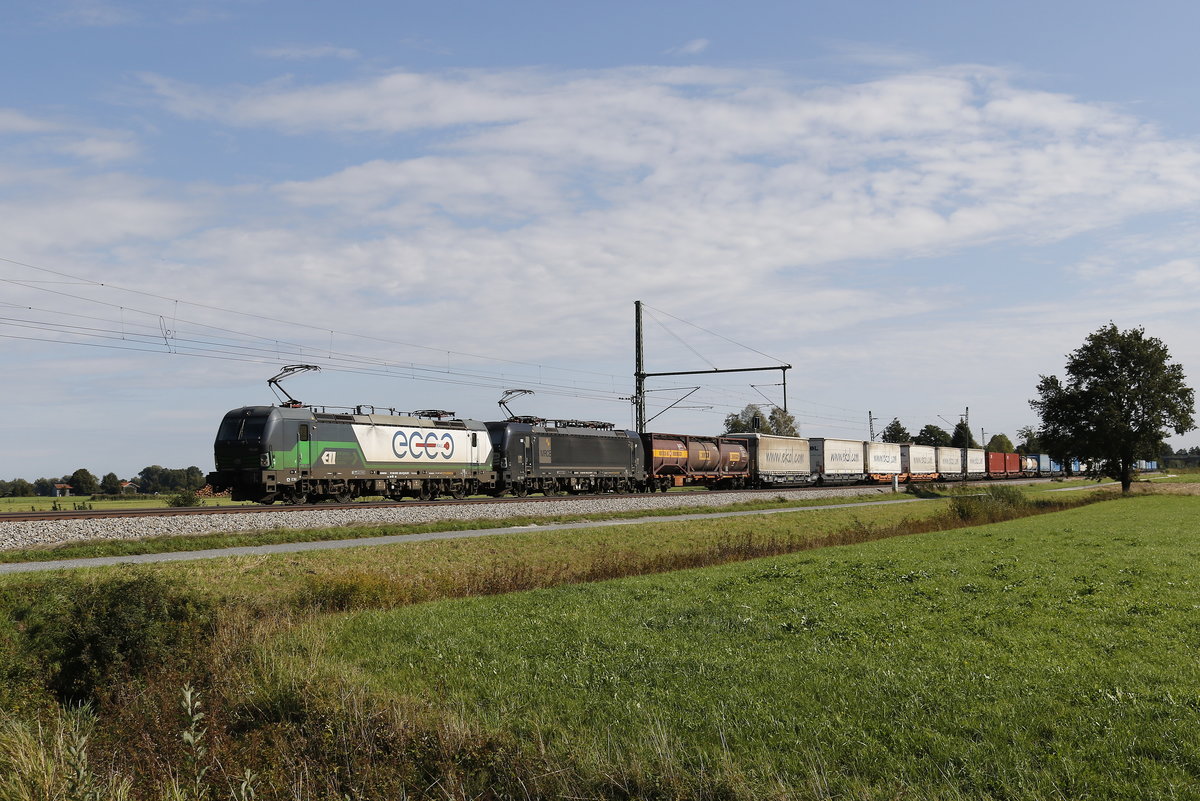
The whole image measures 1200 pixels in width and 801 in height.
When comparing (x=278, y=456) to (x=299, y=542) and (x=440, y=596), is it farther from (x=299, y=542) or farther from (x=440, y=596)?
(x=440, y=596)

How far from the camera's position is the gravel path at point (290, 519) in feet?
85.1

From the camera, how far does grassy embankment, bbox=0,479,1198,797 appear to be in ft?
28.2

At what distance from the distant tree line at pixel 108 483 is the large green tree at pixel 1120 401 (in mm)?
90073

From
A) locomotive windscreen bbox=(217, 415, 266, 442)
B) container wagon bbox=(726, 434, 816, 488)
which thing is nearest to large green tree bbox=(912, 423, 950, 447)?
container wagon bbox=(726, 434, 816, 488)

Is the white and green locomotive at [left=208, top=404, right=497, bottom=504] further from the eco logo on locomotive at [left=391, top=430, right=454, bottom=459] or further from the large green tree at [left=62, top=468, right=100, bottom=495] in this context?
the large green tree at [left=62, top=468, right=100, bottom=495]

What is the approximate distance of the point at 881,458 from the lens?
83875mm

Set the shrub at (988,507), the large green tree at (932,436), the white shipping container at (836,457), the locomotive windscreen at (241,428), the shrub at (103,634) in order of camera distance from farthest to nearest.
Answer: the large green tree at (932,436) → the white shipping container at (836,457) → the shrub at (988,507) → the locomotive windscreen at (241,428) → the shrub at (103,634)

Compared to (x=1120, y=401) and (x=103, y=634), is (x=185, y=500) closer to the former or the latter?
(x=103, y=634)

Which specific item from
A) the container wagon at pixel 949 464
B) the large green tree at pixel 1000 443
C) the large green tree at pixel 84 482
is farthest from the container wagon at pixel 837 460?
the large green tree at pixel 1000 443

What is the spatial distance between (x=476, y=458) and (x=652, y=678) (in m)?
37.8

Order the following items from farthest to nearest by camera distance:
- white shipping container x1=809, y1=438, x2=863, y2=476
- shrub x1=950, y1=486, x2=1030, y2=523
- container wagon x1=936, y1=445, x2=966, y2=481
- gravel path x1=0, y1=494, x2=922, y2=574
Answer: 1. container wagon x1=936, y1=445, x2=966, y2=481
2. white shipping container x1=809, y1=438, x2=863, y2=476
3. shrub x1=950, y1=486, x2=1030, y2=523
4. gravel path x1=0, y1=494, x2=922, y2=574

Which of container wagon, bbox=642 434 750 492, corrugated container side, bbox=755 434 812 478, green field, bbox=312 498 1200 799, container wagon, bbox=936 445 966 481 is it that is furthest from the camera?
container wagon, bbox=936 445 966 481

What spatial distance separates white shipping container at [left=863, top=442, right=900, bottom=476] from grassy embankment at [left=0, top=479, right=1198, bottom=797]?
6189 centimetres

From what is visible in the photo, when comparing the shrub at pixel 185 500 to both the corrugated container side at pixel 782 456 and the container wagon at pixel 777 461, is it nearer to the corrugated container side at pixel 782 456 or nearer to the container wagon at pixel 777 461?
the container wagon at pixel 777 461
